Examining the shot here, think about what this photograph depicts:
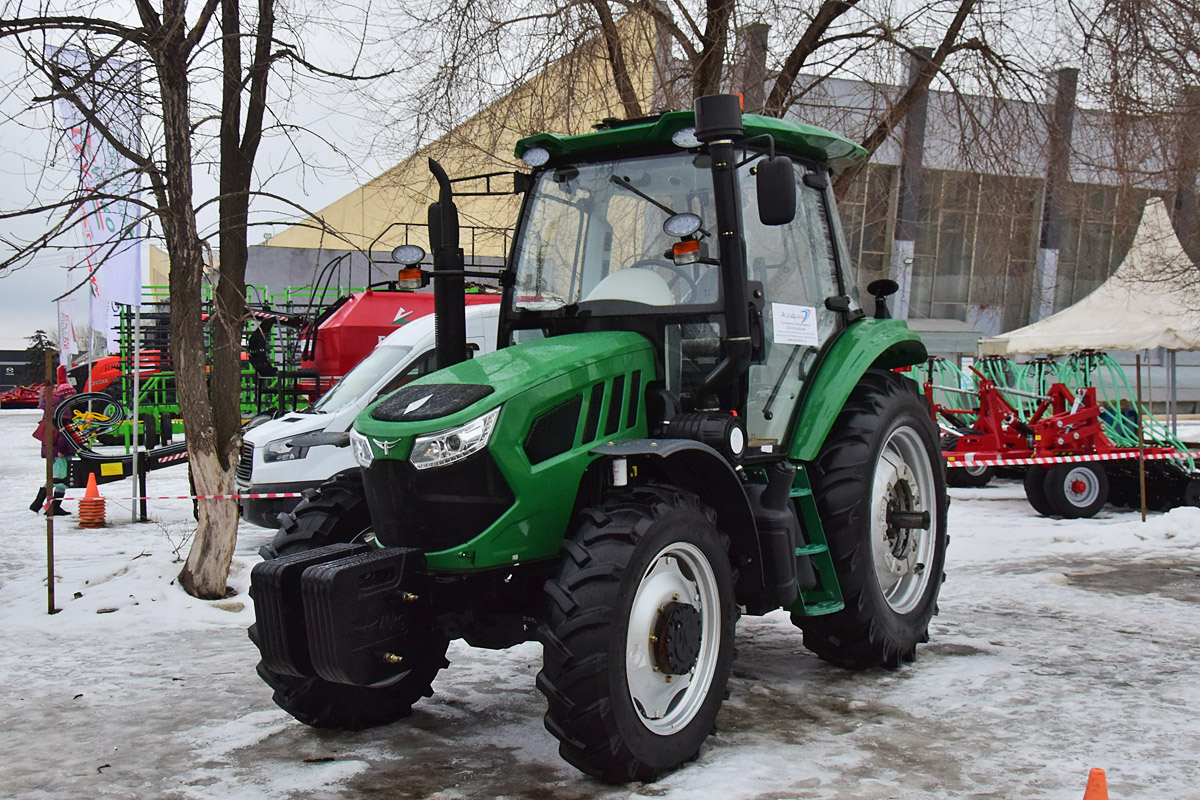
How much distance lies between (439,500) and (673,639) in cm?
102

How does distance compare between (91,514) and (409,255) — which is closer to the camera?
(409,255)

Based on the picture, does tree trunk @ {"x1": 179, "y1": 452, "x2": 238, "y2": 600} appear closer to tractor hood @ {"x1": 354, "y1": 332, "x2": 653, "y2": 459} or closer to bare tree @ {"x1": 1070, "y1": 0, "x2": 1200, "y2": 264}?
tractor hood @ {"x1": 354, "y1": 332, "x2": 653, "y2": 459}

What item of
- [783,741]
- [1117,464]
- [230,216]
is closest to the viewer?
[783,741]

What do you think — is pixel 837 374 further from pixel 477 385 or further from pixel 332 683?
pixel 332 683

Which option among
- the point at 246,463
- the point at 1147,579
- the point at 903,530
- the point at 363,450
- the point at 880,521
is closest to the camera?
the point at 363,450

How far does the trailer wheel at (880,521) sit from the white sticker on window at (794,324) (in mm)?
464

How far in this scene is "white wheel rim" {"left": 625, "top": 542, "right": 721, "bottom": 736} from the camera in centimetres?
423

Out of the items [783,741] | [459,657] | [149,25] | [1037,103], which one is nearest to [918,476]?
[783,741]

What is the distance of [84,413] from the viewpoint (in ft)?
59.3

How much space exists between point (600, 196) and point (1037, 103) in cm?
835

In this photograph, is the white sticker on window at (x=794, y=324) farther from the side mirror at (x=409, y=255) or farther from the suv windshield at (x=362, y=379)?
the suv windshield at (x=362, y=379)

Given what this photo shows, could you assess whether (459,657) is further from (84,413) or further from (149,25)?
(84,413)

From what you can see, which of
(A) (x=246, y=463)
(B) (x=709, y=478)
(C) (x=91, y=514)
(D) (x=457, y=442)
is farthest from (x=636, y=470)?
(C) (x=91, y=514)

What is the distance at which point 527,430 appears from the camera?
4246 millimetres
